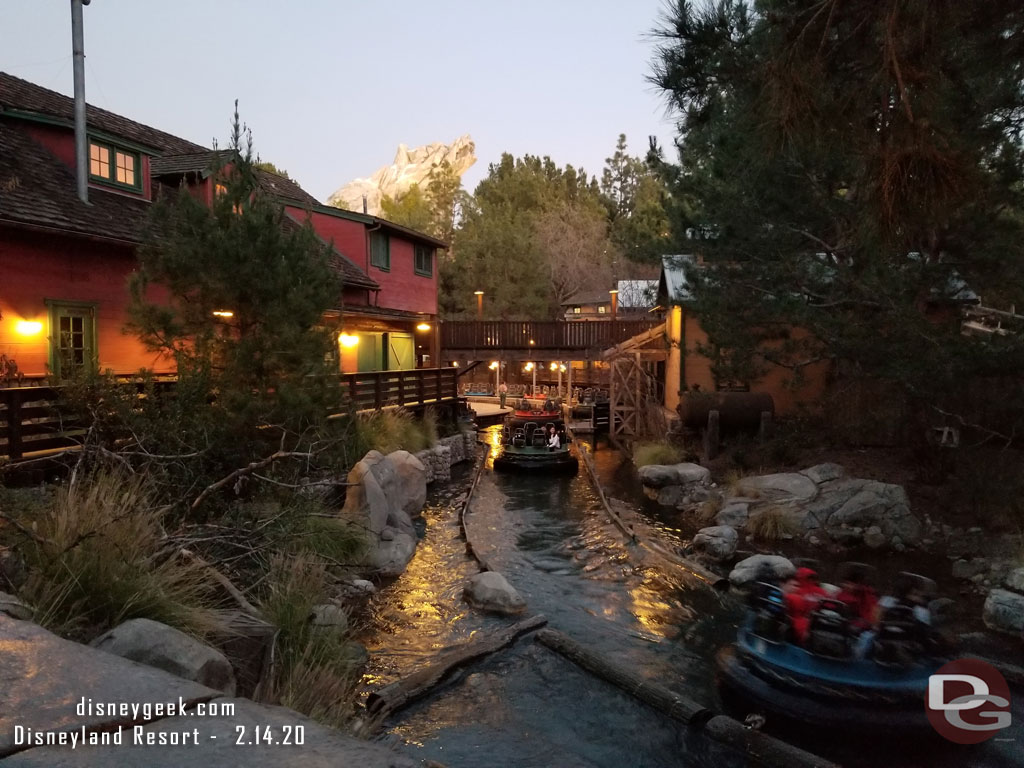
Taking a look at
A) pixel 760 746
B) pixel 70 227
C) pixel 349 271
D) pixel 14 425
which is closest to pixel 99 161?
pixel 70 227

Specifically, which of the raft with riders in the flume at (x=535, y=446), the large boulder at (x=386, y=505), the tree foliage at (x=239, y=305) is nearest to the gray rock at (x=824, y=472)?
the raft with riders in the flume at (x=535, y=446)

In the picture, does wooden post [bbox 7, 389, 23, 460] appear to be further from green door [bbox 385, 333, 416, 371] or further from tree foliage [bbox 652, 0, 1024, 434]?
green door [bbox 385, 333, 416, 371]

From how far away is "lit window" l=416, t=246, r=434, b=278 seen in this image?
2817cm

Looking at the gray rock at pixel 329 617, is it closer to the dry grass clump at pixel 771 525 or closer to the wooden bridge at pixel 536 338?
the dry grass clump at pixel 771 525

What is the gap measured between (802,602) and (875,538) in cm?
689

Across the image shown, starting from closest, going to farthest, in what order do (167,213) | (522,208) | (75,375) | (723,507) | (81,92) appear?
(75,375), (167,213), (81,92), (723,507), (522,208)

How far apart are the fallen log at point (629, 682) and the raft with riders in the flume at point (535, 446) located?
12.8 meters

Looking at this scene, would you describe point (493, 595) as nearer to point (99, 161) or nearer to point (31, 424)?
point (31, 424)

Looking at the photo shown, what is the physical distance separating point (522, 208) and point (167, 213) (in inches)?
2260

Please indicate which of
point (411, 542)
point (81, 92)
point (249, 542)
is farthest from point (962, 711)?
point (81, 92)

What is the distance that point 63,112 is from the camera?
15.7m

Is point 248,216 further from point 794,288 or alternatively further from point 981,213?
point 981,213

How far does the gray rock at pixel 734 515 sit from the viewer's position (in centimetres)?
1518

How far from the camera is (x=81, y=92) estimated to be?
14.8m
